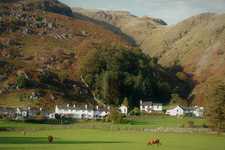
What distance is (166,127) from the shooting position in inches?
4641

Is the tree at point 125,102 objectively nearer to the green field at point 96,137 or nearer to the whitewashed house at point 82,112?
the whitewashed house at point 82,112

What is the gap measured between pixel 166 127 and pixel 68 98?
79.7 meters

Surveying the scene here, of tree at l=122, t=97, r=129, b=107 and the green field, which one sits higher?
tree at l=122, t=97, r=129, b=107

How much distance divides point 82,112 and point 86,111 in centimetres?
188

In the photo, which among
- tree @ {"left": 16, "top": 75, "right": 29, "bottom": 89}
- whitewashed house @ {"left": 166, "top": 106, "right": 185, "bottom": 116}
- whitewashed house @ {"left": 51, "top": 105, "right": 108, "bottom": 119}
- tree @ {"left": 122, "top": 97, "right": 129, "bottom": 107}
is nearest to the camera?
whitewashed house @ {"left": 51, "top": 105, "right": 108, "bottom": 119}

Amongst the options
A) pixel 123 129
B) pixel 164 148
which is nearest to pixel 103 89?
pixel 123 129

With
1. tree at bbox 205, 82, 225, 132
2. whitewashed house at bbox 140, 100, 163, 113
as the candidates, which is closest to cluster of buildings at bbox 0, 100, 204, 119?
whitewashed house at bbox 140, 100, 163, 113

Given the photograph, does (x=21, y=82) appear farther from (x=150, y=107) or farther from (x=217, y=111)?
(x=217, y=111)

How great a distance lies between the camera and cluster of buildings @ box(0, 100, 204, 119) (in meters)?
153

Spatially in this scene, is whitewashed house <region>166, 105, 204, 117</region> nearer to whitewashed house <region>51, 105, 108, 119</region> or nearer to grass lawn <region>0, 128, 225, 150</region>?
whitewashed house <region>51, 105, 108, 119</region>

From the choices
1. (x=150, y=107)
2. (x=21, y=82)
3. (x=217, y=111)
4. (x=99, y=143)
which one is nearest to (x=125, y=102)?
(x=150, y=107)

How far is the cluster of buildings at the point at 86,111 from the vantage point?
153m

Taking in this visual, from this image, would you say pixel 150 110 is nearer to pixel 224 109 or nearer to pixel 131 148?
pixel 224 109

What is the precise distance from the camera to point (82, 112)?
17162 centimetres
